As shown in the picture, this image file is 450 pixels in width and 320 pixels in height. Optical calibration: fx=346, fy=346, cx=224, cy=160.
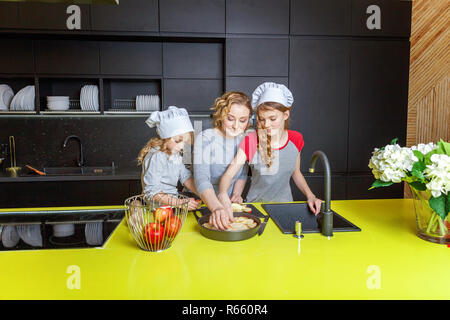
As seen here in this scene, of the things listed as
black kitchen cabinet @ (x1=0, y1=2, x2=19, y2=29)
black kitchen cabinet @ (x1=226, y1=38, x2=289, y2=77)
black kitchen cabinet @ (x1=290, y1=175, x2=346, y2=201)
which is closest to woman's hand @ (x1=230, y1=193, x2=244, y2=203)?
black kitchen cabinet @ (x1=290, y1=175, x2=346, y2=201)

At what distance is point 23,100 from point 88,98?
554 millimetres

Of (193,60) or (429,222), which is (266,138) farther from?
(193,60)

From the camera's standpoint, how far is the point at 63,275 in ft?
3.02

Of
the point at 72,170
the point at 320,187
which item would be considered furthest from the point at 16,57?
the point at 320,187

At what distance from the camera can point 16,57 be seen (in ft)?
9.87

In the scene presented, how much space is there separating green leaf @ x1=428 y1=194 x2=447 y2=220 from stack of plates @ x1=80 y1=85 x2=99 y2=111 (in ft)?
9.07

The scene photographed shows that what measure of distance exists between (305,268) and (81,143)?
272cm

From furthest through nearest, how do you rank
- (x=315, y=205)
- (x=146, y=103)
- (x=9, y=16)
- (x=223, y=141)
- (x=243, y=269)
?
1. (x=146, y=103)
2. (x=9, y=16)
3. (x=223, y=141)
4. (x=315, y=205)
5. (x=243, y=269)

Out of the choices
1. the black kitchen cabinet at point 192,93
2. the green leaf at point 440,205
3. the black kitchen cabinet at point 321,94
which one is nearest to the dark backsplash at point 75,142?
the black kitchen cabinet at point 192,93

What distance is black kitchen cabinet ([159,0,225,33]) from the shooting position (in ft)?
9.30

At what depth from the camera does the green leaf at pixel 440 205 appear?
1077mm

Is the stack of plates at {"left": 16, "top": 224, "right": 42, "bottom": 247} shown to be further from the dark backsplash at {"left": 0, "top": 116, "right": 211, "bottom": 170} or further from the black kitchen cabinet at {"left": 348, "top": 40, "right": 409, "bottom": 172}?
the black kitchen cabinet at {"left": 348, "top": 40, "right": 409, "bottom": 172}
